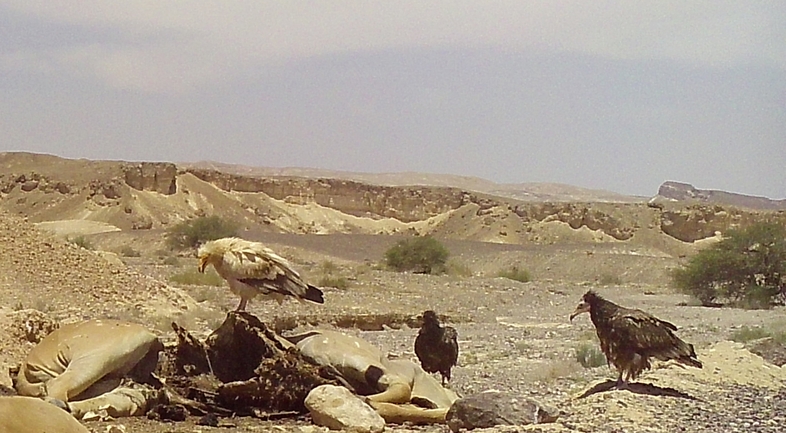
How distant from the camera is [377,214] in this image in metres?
87.6

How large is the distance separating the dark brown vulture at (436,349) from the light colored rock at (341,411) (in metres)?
2.67

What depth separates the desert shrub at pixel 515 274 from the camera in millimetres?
43906

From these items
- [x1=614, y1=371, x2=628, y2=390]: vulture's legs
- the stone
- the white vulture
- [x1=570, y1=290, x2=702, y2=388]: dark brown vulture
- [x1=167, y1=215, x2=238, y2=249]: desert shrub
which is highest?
the white vulture

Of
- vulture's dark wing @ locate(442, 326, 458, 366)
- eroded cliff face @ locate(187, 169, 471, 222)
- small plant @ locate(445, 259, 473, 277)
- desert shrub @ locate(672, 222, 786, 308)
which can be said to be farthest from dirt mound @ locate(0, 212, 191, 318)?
eroded cliff face @ locate(187, 169, 471, 222)

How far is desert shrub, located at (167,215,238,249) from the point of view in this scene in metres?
53.5

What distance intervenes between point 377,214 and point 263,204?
11.0m

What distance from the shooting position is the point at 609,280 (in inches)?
1845

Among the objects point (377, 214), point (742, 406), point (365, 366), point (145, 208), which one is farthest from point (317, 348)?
point (377, 214)

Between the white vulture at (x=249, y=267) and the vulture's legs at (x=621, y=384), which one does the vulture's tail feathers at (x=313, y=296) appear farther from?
the vulture's legs at (x=621, y=384)

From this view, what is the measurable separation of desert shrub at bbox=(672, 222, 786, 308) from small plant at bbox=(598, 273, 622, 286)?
7977 millimetres

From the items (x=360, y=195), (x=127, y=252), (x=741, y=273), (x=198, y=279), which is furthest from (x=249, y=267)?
(x=360, y=195)

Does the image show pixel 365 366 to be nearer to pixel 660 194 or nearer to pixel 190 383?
pixel 190 383

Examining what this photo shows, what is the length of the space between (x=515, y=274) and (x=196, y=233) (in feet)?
60.3

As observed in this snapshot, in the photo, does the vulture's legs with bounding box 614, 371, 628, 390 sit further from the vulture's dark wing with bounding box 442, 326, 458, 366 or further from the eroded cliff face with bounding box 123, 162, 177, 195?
the eroded cliff face with bounding box 123, 162, 177, 195
